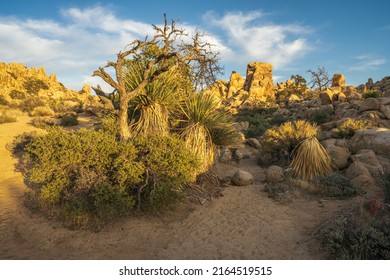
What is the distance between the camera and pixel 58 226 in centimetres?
584

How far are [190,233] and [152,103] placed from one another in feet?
12.9

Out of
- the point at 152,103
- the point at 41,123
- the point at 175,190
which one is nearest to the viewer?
the point at 175,190

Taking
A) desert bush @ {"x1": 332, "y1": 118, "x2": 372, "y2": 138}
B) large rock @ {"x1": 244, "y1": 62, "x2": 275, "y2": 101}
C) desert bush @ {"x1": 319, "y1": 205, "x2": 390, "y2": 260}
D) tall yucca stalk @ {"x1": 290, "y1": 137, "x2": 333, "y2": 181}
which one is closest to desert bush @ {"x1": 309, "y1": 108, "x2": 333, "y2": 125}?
desert bush @ {"x1": 332, "y1": 118, "x2": 372, "y2": 138}

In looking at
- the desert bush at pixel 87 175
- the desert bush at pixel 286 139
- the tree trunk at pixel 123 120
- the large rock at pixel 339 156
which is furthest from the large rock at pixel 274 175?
the tree trunk at pixel 123 120

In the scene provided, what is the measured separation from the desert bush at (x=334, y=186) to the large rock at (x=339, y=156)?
1293 mm

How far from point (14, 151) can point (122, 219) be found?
30.4 feet

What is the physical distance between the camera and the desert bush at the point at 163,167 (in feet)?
20.3

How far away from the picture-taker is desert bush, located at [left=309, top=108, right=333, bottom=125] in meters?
20.7

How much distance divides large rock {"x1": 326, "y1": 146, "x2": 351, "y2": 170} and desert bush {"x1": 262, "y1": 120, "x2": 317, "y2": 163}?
1029 millimetres

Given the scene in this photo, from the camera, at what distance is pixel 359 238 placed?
4.49 metres

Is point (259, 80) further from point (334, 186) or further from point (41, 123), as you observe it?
point (334, 186)

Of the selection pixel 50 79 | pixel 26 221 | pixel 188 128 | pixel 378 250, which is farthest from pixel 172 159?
pixel 50 79

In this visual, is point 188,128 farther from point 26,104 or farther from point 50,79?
point 50,79

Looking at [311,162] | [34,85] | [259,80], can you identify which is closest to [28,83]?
[34,85]
